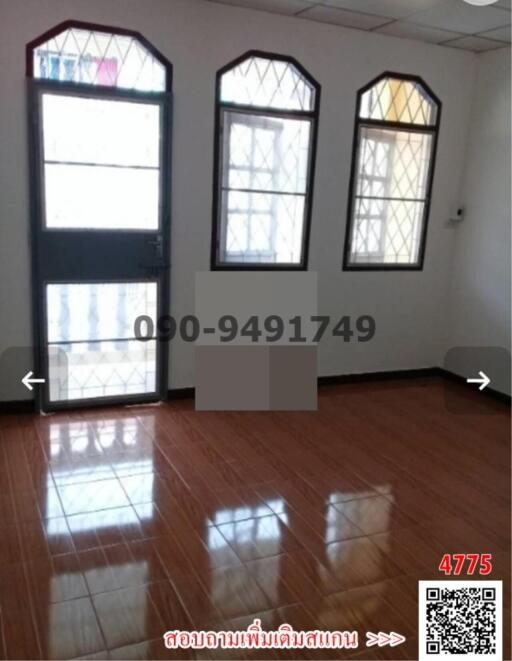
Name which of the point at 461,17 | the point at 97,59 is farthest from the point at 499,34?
the point at 97,59

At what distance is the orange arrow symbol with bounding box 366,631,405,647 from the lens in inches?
83.7

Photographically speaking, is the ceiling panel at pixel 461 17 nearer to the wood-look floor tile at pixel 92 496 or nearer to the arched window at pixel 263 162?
the arched window at pixel 263 162

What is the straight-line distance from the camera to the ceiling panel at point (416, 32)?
417 cm

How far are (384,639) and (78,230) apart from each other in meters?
2.97

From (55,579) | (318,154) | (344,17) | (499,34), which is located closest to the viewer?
(55,579)

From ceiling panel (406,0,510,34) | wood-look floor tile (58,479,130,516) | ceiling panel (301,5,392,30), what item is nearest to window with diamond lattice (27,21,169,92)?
ceiling panel (301,5,392,30)

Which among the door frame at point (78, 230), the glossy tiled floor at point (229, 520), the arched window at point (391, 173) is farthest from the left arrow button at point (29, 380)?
the arched window at point (391, 173)

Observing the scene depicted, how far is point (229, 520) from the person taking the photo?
2824 mm

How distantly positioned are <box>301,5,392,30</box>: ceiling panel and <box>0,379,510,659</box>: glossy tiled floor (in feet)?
8.98

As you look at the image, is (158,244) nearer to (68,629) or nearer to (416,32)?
(416,32)

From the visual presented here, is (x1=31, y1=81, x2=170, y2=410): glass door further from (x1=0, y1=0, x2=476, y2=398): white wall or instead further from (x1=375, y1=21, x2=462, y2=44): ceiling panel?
(x1=375, y1=21, x2=462, y2=44): ceiling panel

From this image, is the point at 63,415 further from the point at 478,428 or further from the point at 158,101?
the point at 478,428

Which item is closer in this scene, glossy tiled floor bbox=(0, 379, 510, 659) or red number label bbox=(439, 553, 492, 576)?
glossy tiled floor bbox=(0, 379, 510, 659)

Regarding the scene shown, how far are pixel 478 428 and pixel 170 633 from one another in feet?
9.23
